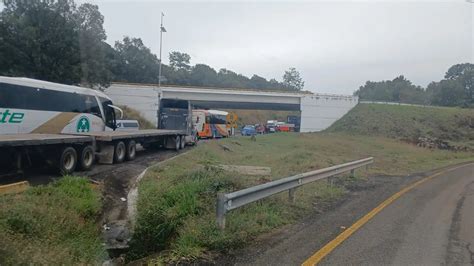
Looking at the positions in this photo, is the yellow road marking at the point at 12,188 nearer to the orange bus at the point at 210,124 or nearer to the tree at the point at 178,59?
the orange bus at the point at 210,124

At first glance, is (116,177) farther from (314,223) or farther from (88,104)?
(314,223)

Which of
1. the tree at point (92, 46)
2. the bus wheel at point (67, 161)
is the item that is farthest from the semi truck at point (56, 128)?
the tree at point (92, 46)

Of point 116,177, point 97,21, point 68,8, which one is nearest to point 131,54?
point 97,21

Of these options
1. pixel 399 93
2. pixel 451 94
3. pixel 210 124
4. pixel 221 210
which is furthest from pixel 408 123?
pixel 399 93

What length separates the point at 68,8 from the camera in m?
41.0

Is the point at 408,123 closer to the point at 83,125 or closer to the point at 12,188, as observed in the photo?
the point at 83,125

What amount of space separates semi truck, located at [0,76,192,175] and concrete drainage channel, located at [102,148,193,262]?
1.19 meters

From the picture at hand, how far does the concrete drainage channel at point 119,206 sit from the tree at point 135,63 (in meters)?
72.0

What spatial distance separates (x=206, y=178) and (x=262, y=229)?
8.66 feet

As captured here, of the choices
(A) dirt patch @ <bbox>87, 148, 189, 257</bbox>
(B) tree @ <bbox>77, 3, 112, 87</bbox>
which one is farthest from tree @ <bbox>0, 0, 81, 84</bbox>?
(A) dirt patch @ <bbox>87, 148, 189, 257</bbox>

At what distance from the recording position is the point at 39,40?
38.9 m

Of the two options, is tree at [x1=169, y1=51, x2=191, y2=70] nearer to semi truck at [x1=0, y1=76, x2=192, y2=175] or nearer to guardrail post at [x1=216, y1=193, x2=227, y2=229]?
semi truck at [x1=0, y1=76, x2=192, y2=175]

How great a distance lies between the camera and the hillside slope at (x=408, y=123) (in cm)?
5697

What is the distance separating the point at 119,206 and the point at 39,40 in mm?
33959
